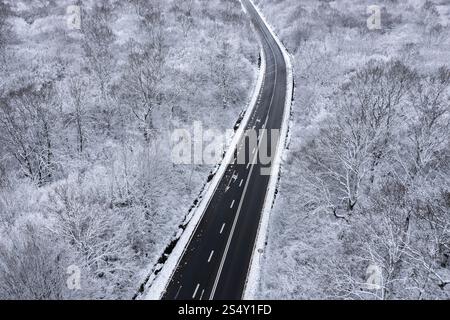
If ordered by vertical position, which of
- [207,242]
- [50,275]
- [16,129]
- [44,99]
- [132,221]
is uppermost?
[44,99]

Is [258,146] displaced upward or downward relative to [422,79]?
downward

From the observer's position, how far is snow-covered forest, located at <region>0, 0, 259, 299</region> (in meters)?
28.4

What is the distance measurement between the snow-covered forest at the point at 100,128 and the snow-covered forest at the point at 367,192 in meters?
13.0

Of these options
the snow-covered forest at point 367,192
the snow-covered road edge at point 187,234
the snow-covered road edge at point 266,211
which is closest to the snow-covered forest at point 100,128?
the snow-covered road edge at point 187,234

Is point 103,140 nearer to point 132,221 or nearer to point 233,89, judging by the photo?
point 132,221

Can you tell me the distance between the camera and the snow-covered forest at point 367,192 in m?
27.4

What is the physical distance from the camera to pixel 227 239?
116 ft

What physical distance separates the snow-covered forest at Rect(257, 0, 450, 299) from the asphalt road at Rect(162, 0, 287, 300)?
2.49m

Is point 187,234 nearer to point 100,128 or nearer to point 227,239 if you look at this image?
point 227,239

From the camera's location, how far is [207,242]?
35.3m

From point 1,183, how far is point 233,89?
41.8 meters

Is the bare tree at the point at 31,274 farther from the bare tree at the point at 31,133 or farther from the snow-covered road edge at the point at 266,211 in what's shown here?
the bare tree at the point at 31,133
